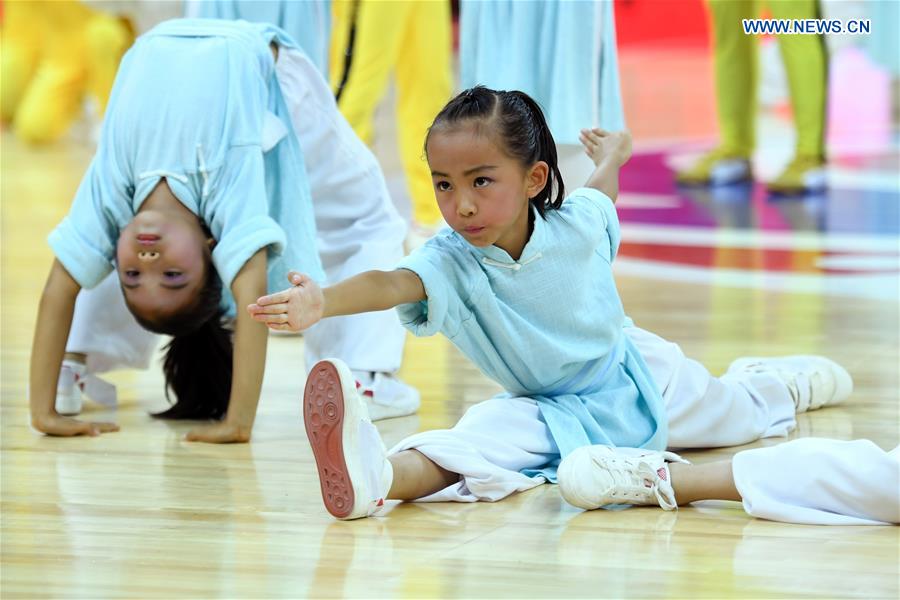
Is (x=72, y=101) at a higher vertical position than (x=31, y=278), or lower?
higher

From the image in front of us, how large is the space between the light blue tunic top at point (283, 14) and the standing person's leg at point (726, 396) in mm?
1237

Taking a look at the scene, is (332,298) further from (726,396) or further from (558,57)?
(558,57)

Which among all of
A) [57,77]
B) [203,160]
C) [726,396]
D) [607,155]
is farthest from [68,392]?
[57,77]

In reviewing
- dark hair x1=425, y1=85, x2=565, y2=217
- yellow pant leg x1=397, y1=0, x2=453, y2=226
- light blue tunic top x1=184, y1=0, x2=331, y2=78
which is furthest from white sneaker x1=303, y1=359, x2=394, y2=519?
yellow pant leg x1=397, y1=0, x2=453, y2=226

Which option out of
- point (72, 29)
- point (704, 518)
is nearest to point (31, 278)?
point (704, 518)

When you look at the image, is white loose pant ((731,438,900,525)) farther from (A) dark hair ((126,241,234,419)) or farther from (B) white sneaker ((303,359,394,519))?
(A) dark hair ((126,241,234,419))

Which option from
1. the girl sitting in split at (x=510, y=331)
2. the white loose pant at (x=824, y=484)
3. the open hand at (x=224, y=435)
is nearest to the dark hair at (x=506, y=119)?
the girl sitting in split at (x=510, y=331)

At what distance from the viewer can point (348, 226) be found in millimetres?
2936

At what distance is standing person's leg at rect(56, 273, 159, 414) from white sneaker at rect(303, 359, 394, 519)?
96 cm

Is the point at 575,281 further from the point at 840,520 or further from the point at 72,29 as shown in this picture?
the point at 72,29

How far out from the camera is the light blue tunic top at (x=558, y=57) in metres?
3.13

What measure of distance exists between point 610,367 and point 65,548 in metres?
0.87

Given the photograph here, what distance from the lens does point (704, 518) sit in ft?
6.40

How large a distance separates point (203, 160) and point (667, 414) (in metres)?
0.91
